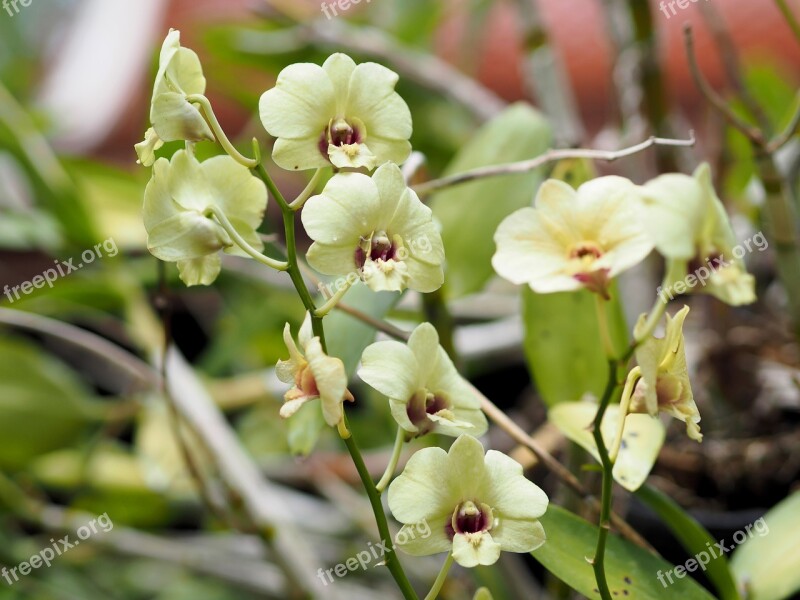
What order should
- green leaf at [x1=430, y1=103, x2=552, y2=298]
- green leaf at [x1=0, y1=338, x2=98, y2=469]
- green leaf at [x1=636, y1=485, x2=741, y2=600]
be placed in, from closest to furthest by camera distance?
green leaf at [x1=636, y1=485, x2=741, y2=600], green leaf at [x1=430, y1=103, x2=552, y2=298], green leaf at [x1=0, y1=338, x2=98, y2=469]

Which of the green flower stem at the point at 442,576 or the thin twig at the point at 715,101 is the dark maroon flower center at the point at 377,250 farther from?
the thin twig at the point at 715,101

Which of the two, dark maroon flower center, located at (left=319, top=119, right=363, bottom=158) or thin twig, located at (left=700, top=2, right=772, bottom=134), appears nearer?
dark maroon flower center, located at (left=319, top=119, right=363, bottom=158)

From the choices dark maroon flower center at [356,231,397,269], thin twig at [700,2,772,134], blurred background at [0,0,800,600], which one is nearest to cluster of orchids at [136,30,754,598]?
dark maroon flower center at [356,231,397,269]

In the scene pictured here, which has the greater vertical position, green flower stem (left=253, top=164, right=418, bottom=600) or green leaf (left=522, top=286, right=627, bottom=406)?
green flower stem (left=253, top=164, right=418, bottom=600)

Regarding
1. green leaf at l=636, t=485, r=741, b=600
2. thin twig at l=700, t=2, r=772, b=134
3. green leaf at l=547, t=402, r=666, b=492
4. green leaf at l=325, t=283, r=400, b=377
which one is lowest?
green leaf at l=636, t=485, r=741, b=600

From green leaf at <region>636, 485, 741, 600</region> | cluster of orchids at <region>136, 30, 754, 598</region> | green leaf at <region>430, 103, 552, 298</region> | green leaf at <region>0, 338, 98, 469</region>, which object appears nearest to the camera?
cluster of orchids at <region>136, 30, 754, 598</region>

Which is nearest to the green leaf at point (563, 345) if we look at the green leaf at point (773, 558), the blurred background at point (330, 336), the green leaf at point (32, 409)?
the blurred background at point (330, 336)

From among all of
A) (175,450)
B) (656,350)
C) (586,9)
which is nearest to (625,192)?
(656,350)

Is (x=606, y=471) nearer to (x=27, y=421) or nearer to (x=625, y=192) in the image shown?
(x=625, y=192)

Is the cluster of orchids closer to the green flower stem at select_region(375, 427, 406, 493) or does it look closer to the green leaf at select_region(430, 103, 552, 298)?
the green flower stem at select_region(375, 427, 406, 493)
